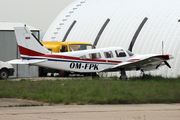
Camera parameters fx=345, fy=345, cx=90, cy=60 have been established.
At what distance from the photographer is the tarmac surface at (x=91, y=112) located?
9297 mm

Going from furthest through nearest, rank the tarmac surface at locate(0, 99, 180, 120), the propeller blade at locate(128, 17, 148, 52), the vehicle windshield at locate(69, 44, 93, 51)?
the propeller blade at locate(128, 17, 148, 52)
the vehicle windshield at locate(69, 44, 93, 51)
the tarmac surface at locate(0, 99, 180, 120)

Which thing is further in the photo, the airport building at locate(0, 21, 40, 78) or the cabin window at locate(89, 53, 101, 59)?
the airport building at locate(0, 21, 40, 78)

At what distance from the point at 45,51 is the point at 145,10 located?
17.0m

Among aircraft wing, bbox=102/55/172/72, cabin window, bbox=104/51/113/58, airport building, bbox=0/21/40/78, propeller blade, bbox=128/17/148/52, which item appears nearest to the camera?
aircraft wing, bbox=102/55/172/72

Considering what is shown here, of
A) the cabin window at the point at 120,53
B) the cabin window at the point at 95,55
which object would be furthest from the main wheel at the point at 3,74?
the cabin window at the point at 120,53

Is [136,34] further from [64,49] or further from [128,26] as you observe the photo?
[64,49]

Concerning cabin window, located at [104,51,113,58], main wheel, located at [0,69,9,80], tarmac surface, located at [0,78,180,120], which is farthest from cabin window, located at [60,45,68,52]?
tarmac surface, located at [0,78,180,120]

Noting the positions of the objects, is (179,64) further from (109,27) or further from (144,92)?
(144,92)

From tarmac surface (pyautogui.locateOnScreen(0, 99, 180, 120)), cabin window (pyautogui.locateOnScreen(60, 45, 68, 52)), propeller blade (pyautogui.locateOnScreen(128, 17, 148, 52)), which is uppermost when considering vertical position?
propeller blade (pyautogui.locateOnScreen(128, 17, 148, 52))

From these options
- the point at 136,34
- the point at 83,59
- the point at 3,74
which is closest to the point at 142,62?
the point at 83,59

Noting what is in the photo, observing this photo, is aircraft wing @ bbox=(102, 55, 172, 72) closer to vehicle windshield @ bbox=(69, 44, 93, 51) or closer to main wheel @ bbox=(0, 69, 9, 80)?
vehicle windshield @ bbox=(69, 44, 93, 51)

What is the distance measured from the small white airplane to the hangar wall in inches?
301

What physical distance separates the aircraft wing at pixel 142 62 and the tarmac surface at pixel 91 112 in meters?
8.41

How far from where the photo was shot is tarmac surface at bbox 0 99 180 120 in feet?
30.5
